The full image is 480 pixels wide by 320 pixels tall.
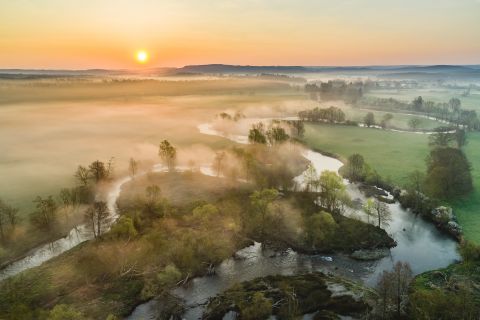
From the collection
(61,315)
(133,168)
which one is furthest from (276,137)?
(61,315)

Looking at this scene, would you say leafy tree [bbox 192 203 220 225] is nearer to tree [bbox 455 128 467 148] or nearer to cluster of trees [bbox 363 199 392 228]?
cluster of trees [bbox 363 199 392 228]

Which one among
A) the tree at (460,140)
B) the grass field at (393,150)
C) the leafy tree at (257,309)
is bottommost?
the leafy tree at (257,309)

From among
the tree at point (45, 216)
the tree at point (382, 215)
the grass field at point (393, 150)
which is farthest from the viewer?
the grass field at point (393, 150)

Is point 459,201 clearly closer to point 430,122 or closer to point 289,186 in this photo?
point 289,186

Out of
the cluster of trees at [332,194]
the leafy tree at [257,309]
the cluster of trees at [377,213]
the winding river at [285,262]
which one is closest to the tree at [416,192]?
the winding river at [285,262]

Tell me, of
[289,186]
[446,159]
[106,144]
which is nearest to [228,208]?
[289,186]

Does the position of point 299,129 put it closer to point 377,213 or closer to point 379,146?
point 379,146

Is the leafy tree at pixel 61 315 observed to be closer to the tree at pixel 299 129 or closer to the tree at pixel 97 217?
the tree at pixel 97 217
